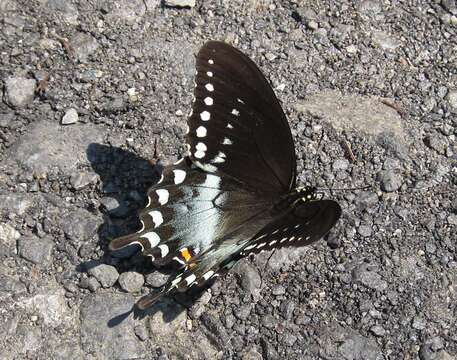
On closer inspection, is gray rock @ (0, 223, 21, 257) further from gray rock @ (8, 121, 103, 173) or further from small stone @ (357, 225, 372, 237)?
small stone @ (357, 225, 372, 237)

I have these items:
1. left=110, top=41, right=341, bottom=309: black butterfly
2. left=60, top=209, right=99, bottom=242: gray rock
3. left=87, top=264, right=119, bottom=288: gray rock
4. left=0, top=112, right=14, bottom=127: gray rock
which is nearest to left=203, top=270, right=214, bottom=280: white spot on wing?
left=110, top=41, right=341, bottom=309: black butterfly

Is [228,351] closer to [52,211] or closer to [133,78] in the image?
[52,211]

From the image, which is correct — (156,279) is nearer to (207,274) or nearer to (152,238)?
(152,238)

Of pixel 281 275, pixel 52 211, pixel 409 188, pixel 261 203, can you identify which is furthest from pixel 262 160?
pixel 52 211

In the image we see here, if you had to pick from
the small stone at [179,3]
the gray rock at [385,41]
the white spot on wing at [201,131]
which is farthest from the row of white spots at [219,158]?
the gray rock at [385,41]

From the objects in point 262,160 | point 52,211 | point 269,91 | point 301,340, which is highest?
point 269,91

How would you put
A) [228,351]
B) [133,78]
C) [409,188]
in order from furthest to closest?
[133,78] → [409,188] → [228,351]

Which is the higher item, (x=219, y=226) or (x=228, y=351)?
(x=219, y=226)

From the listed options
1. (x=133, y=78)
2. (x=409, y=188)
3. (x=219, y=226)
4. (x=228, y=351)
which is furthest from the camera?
(x=133, y=78)
